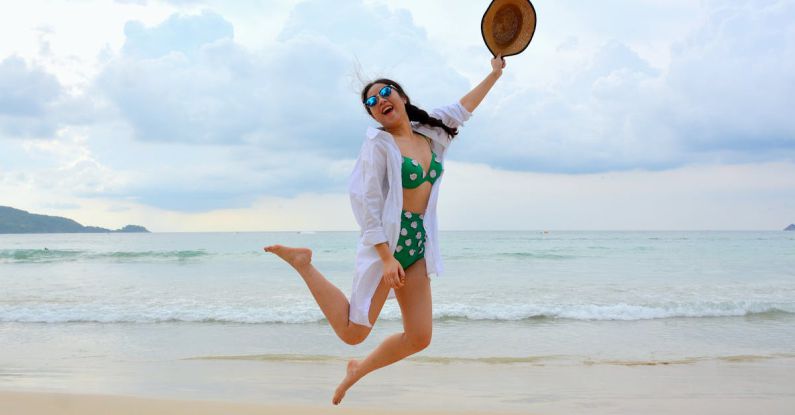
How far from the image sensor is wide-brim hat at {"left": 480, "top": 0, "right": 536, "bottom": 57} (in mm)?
3805

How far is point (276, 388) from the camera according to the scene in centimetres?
562

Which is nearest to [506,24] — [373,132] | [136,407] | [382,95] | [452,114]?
[452,114]

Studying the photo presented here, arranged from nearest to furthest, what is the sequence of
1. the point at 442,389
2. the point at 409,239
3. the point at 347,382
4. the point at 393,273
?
the point at 393,273 → the point at 409,239 → the point at 347,382 → the point at 442,389

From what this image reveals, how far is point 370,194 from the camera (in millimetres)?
3131

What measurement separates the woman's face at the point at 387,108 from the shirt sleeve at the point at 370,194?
0.82 ft

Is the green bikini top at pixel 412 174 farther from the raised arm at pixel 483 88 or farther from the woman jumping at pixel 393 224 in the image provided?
the raised arm at pixel 483 88

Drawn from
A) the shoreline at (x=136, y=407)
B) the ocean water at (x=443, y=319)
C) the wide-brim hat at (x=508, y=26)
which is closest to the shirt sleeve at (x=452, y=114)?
the wide-brim hat at (x=508, y=26)

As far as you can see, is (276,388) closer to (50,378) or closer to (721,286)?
(50,378)

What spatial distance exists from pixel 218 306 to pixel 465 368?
6.67 m

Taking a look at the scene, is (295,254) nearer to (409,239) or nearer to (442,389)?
(409,239)

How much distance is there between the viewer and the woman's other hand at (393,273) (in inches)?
121

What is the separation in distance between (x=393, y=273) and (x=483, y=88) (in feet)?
4.64

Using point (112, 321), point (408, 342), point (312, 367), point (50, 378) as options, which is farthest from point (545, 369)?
point (112, 321)

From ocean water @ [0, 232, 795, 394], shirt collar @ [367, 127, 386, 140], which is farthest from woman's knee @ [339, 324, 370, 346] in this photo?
ocean water @ [0, 232, 795, 394]
